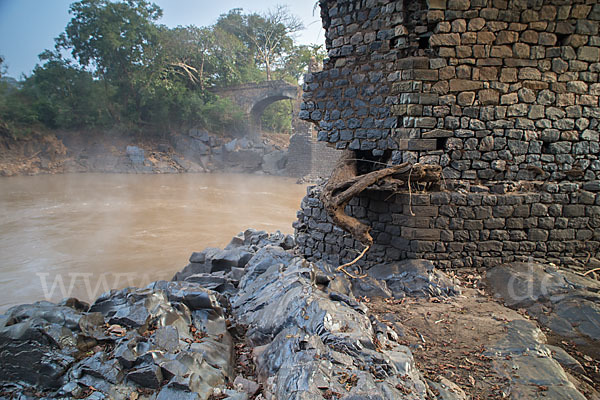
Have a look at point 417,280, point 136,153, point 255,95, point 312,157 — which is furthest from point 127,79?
point 417,280

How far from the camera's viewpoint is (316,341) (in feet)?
8.90

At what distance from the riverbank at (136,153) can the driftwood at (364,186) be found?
1690 cm

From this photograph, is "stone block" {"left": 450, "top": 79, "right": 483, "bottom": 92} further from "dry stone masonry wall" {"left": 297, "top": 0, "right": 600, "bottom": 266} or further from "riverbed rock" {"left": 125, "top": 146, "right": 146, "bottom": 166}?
"riverbed rock" {"left": 125, "top": 146, "right": 146, "bottom": 166}

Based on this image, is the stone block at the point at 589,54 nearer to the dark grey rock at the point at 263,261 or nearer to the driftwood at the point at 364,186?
the driftwood at the point at 364,186

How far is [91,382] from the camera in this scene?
2.52 m

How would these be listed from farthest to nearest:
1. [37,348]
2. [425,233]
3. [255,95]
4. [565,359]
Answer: [255,95] < [425,233] < [565,359] < [37,348]

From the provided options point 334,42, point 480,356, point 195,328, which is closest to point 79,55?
point 334,42

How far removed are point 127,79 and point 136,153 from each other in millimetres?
5448

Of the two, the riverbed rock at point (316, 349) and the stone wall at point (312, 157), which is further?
the stone wall at point (312, 157)

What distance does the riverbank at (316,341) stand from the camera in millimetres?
2508

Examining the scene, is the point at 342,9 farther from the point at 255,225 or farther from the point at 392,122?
the point at 255,225

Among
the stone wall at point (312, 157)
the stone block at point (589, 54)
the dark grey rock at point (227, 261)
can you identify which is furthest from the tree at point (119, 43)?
the stone block at point (589, 54)

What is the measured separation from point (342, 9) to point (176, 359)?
15.1 feet

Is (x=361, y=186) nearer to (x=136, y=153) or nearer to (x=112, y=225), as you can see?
(x=112, y=225)
